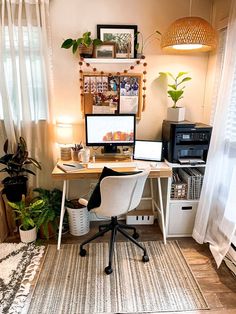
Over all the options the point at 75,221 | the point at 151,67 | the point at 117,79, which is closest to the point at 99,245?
the point at 75,221

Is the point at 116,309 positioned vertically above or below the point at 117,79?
below

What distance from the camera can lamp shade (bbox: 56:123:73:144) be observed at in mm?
2377

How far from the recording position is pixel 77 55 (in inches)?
95.0

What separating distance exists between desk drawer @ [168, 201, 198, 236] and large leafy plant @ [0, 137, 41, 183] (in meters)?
1.46

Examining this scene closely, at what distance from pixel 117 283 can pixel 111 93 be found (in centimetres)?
181

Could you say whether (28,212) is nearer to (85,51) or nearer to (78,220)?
(78,220)

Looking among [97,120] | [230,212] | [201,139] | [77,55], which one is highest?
[77,55]

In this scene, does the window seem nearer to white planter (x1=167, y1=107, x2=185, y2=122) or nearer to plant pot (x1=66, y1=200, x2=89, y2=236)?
plant pot (x1=66, y1=200, x2=89, y2=236)

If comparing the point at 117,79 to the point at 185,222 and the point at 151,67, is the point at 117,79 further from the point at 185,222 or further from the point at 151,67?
the point at 185,222

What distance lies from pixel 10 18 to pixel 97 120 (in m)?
1.23

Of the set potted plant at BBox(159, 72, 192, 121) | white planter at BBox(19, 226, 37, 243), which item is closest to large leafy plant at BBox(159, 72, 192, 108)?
potted plant at BBox(159, 72, 192, 121)

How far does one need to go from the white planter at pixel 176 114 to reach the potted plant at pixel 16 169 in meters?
1.47

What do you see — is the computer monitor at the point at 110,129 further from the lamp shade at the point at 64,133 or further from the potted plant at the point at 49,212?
the potted plant at the point at 49,212

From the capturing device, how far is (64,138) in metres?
2.40
